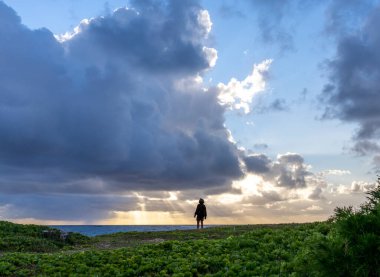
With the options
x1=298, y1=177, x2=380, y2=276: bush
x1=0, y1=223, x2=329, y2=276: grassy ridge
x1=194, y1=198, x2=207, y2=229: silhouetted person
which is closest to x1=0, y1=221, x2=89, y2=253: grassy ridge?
x1=0, y1=223, x2=329, y2=276: grassy ridge

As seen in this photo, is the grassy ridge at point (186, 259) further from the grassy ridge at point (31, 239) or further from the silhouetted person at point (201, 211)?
the silhouetted person at point (201, 211)

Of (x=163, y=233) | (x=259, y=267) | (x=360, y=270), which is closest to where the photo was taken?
(x=360, y=270)

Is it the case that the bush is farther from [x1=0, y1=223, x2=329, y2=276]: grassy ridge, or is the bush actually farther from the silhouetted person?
the silhouetted person

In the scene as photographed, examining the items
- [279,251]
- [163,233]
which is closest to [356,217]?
[279,251]

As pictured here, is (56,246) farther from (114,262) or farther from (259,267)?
(259,267)

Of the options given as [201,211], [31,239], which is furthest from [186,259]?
[201,211]

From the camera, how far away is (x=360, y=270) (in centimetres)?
1153

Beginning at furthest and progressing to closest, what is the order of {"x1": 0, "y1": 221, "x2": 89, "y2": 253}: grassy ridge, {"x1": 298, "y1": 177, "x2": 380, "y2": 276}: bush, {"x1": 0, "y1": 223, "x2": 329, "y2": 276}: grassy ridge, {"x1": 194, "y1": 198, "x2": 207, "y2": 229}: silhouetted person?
{"x1": 194, "y1": 198, "x2": 207, "y2": 229}: silhouetted person < {"x1": 0, "y1": 221, "x2": 89, "y2": 253}: grassy ridge < {"x1": 0, "y1": 223, "x2": 329, "y2": 276}: grassy ridge < {"x1": 298, "y1": 177, "x2": 380, "y2": 276}: bush

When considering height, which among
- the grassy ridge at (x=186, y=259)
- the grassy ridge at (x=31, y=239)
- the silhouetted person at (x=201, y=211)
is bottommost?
the grassy ridge at (x=186, y=259)

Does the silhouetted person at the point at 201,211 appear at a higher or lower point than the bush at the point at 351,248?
higher

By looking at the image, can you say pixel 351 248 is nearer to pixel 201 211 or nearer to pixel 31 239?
pixel 31 239

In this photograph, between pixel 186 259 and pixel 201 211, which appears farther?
pixel 201 211

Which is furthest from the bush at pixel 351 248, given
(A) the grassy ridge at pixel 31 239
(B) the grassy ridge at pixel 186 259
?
(A) the grassy ridge at pixel 31 239

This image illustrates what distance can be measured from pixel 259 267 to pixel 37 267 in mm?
11822
